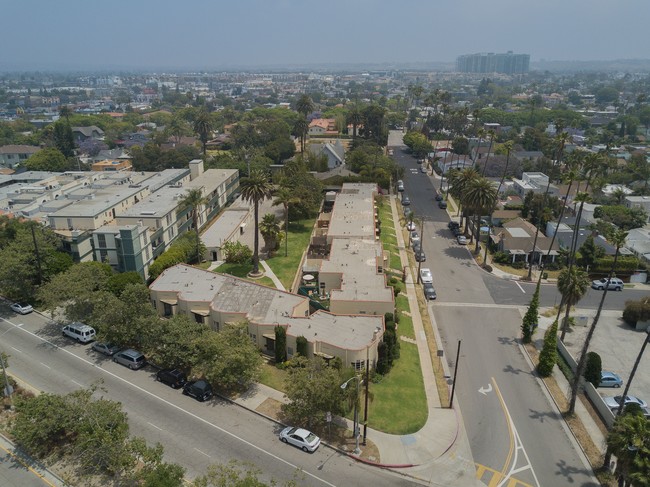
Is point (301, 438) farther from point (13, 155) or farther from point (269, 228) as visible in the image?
point (13, 155)

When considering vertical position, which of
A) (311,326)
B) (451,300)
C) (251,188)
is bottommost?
(451,300)

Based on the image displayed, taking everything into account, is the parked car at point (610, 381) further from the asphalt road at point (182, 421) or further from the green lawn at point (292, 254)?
the green lawn at point (292, 254)

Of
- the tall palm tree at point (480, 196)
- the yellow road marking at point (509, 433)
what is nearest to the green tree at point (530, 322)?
the yellow road marking at point (509, 433)

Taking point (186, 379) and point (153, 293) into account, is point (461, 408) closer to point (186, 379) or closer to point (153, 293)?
point (186, 379)

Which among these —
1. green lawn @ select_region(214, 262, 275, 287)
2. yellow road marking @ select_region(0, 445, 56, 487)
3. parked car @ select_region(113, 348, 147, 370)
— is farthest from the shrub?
yellow road marking @ select_region(0, 445, 56, 487)

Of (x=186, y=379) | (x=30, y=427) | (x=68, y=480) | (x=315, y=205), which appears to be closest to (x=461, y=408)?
(x=186, y=379)
